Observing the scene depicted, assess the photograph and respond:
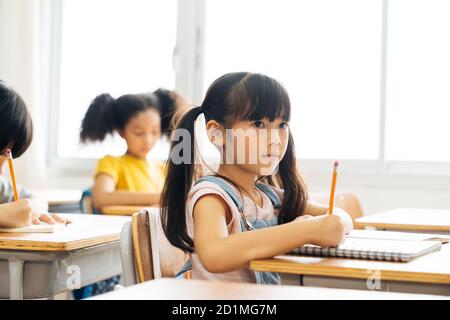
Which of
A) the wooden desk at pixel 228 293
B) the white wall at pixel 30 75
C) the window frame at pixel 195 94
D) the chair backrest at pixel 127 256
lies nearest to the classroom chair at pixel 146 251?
the chair backrest at pixel 127 256

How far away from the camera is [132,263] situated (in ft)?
4.89

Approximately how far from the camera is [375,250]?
127 cm

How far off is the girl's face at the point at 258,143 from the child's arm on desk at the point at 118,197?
4.77ft

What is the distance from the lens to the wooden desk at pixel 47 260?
156 cm

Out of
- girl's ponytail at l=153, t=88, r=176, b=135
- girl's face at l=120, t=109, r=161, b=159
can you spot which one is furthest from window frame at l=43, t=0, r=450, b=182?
girl's face at l=120, t=109, r=161, b=159

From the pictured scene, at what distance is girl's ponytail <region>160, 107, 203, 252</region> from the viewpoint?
5.16 feet

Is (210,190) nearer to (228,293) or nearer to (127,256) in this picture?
(127,256)

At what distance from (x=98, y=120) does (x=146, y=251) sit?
7.23ft

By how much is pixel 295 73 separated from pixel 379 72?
0.51 metres

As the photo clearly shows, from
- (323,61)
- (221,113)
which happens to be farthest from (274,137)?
(323,61)

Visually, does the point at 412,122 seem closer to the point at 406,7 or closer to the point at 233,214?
the point at 406,7

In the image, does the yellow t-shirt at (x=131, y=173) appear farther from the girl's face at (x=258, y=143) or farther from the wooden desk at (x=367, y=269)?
the wooden desk at (x=367, y=269)

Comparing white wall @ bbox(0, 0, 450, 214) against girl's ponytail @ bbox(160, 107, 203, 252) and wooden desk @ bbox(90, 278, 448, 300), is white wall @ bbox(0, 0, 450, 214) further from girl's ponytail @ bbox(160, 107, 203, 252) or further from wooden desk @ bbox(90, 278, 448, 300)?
wooden desk @ bbox(90, 278, 448, 300)

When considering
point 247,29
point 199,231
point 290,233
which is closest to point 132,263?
point 199,231
